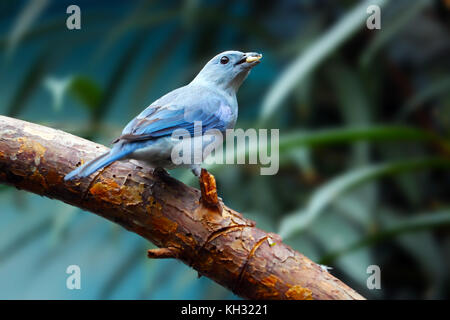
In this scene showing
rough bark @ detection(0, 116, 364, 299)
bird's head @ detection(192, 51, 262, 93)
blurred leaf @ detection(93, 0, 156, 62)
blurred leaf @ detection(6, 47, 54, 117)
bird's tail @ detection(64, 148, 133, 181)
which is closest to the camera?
bird's tail @ detection(64, 148, 133, 181)

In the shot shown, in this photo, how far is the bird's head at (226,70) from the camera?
103cm

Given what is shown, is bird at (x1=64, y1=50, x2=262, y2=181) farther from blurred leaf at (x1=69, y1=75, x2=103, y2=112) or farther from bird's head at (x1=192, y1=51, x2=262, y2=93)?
blurred leaf at (x1=69, y1=75, x2=103, y2=112)

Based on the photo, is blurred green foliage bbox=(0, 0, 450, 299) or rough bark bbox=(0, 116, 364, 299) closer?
rough bark bbox=(0, 116, 364, 299)

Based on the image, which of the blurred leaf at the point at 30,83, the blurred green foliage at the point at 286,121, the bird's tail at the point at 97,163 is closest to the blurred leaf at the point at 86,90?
the blurred green foliage at the point at 286,121

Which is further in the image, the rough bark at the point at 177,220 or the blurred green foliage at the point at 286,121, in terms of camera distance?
the blurred green foliage at the point at 286,121

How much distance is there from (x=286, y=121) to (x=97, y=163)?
162 centimetres

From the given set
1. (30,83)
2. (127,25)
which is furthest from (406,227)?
(30,83)

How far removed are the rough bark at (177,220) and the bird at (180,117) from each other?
5 centimetres

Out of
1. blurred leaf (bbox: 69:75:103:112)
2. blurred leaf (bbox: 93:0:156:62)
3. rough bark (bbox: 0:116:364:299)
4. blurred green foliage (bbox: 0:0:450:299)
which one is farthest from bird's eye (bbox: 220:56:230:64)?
blurred leaf (bbox: 93:0:156:62)

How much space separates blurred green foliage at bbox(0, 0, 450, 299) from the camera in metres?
1.74

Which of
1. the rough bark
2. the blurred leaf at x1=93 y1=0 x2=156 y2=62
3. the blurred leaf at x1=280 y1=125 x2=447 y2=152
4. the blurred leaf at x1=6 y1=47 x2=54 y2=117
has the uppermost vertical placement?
the blurred leaf at x1=93 y1=0 x2=156 y2=62

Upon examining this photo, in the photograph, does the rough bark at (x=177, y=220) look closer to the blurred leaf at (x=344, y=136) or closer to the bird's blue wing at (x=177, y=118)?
the bird's blue wing at (x=177, y=118)

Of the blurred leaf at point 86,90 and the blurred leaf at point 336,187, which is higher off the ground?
the blurred leaf at point 86,90

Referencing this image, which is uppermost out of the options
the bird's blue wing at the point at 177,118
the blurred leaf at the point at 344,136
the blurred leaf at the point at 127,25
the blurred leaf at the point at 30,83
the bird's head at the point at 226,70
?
the blurred leaf at the point at 127,25
